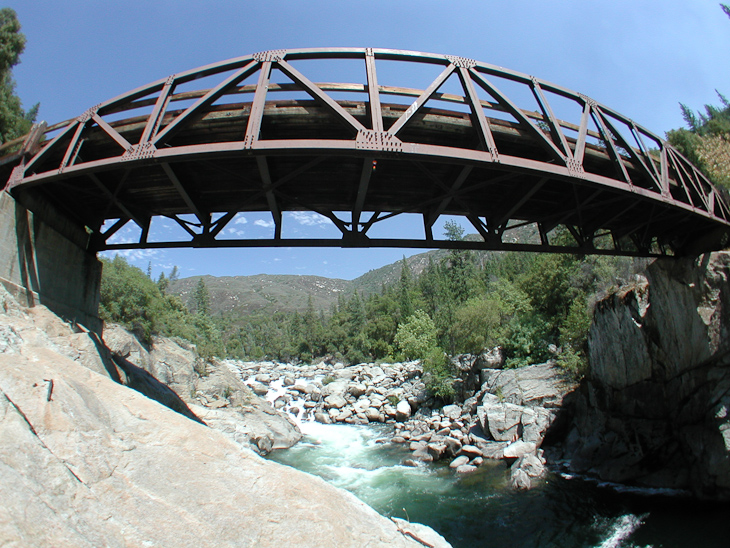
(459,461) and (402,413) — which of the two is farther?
(402,413)

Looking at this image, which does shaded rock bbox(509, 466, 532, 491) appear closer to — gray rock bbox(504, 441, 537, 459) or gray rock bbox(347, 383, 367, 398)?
gray rock bbox(504, 441, 537, 459)

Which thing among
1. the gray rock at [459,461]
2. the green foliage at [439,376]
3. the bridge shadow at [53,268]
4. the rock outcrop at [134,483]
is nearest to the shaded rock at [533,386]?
the green foliage at [439,376]

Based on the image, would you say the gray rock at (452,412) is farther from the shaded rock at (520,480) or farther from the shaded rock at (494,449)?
the shaded rock at (520,480)

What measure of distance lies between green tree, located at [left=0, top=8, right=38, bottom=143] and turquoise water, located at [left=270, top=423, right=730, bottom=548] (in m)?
28.1

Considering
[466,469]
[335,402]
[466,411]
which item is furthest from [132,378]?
[335,402]

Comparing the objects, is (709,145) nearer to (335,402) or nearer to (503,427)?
(503,427)

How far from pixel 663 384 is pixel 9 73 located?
4560cm

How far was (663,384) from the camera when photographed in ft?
49.6

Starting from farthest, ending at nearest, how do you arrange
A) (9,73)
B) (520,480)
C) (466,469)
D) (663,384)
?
(9,73), (466,469), (520,480), (663,384)

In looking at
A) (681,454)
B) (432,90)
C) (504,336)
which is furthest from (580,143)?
(504,336)

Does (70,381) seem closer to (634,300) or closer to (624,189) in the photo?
(624,189)

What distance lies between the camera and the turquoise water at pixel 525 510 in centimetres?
1141

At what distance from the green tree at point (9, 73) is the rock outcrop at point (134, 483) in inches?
1099

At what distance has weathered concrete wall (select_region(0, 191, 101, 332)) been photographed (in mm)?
8625
